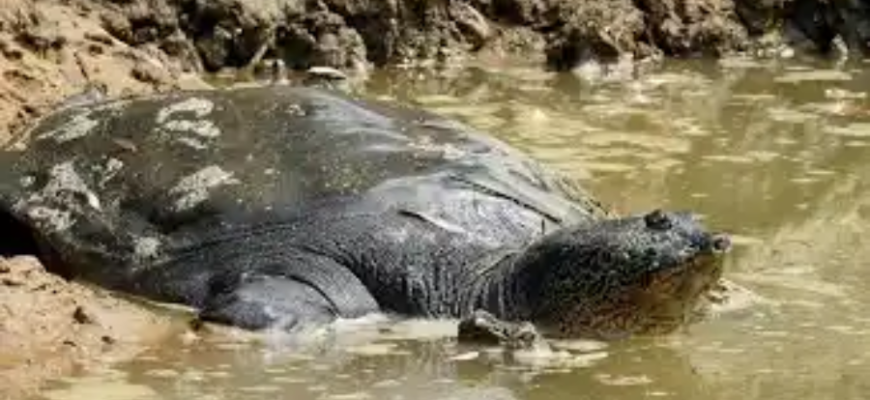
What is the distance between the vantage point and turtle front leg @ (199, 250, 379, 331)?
4.86m

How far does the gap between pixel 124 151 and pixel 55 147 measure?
0.25 m

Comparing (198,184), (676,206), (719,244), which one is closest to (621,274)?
(719,244)

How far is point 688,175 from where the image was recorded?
7453mm

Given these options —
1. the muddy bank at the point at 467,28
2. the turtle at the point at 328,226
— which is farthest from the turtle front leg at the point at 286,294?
the muddy bank at the point at 467,28

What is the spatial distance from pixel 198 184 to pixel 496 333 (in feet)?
3.39

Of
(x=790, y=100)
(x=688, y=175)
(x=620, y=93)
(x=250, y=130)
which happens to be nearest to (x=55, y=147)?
(x=250, y=130)

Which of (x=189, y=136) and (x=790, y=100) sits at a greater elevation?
(x=189, y=136)

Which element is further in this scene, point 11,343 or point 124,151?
point 124,151

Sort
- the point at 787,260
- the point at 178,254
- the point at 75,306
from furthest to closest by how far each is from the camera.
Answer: the point at 787,260
the point at 178,254
the point at 75,306

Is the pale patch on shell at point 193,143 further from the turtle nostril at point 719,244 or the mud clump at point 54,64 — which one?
the turtle nostril at point 719,244

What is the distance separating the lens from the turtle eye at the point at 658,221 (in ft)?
15.9

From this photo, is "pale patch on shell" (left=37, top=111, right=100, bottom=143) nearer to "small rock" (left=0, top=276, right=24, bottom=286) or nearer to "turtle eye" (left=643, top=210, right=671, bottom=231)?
"small rock" (left=0, top=276, right=24, bottom=286)

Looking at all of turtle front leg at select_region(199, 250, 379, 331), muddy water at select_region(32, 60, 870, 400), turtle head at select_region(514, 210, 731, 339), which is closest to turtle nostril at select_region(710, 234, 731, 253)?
turtle head at select_region(514, 210, 731, 339)

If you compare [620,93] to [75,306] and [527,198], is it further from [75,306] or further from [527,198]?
[75,306]
